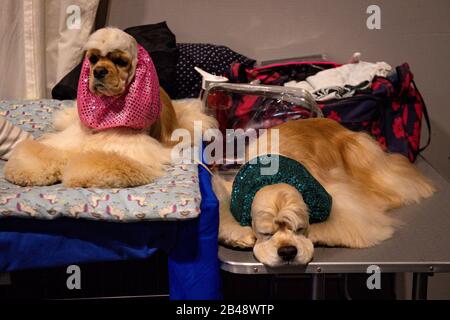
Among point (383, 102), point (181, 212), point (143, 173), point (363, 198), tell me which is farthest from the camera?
point (383, 102)

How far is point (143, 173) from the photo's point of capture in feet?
4.02

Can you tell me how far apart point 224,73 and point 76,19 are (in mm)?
559

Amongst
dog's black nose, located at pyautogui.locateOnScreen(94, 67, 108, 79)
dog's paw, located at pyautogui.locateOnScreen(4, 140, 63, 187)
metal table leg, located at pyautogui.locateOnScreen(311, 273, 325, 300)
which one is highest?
dog's black nose, located at pyautogui.locateOnScreen(94, 67, 108, 79)

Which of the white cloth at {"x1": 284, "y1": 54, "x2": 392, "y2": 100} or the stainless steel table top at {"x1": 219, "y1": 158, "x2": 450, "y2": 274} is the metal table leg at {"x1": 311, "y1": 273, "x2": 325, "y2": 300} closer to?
the stainless steel table top at {"x1": 219, "y1": 158, "x2": 450, "y2": 274}

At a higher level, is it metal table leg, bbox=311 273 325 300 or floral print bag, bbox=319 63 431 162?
floral print bag, bbox=319 63 431 162

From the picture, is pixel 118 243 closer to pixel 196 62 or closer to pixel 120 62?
pixel 120 62

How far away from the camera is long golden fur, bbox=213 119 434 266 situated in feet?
3.73

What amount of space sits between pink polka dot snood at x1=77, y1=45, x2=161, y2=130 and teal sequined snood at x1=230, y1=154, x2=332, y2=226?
0.96 feet

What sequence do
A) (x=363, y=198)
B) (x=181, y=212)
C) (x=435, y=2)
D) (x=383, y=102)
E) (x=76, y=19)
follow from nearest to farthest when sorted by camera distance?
(x=181, y=212)
(x=363, y=198)
(x=383, y=102)
(x=76, y=19)
(x=435, y=2)

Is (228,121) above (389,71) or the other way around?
the other way around

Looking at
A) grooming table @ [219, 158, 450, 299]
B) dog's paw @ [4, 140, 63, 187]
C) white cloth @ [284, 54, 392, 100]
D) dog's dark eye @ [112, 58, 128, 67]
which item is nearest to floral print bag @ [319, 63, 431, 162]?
white cloth @ [284, 54, 392, 100]
